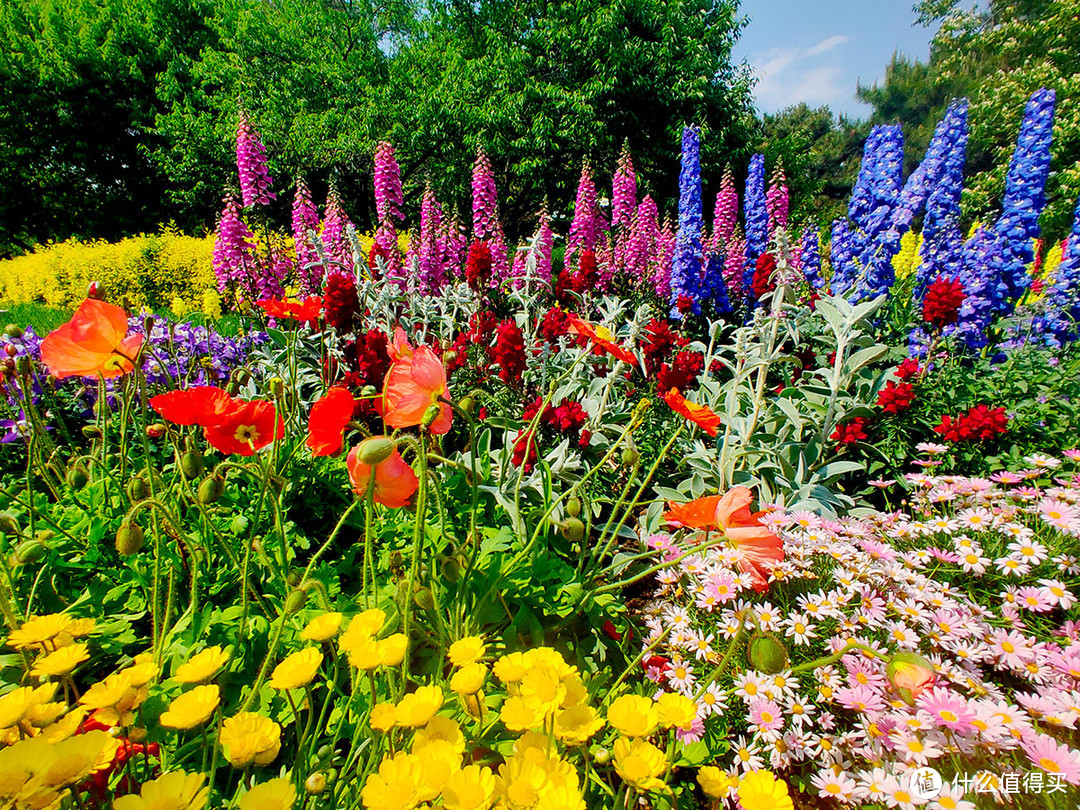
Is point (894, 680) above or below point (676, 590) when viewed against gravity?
above

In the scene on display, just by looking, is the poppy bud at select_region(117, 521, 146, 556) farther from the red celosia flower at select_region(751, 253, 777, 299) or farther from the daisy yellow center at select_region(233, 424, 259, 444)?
the red celosia flower at select_region(751, 253, 777, 299)

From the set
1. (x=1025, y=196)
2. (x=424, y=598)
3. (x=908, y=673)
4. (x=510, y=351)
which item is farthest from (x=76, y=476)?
(x=1025, y=196)

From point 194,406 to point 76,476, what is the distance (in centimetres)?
75

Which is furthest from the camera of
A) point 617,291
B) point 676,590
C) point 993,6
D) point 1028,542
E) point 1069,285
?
point 993,6

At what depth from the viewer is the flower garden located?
28.7 inches

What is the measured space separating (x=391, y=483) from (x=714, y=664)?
0.85 metres

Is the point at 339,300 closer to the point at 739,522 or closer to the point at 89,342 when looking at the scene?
the point at 89,342

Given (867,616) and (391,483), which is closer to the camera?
(391,483)

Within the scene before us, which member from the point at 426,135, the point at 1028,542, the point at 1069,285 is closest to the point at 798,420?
the point at 1028,542

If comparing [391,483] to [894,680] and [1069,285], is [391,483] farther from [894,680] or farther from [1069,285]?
[1069,285]

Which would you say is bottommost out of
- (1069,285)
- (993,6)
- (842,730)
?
(842,730)

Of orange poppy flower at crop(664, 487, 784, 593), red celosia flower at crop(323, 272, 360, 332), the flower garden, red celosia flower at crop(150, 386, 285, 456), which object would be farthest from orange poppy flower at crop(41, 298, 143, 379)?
orange poppy flower at crop(664, 487, 784, 593)

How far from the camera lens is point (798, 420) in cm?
212

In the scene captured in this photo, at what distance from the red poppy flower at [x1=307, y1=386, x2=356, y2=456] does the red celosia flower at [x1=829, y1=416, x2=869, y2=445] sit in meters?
2.00
